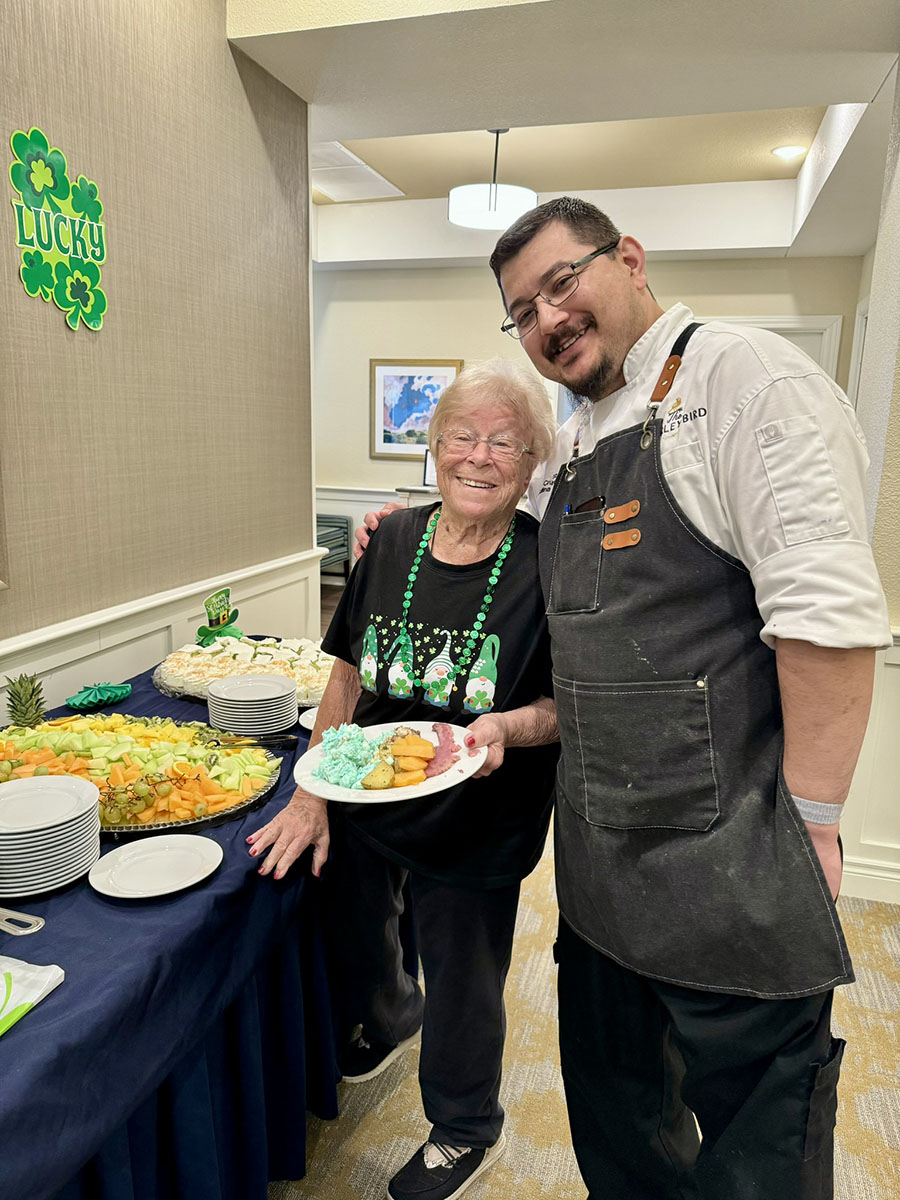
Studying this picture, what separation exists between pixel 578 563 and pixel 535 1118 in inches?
54.4

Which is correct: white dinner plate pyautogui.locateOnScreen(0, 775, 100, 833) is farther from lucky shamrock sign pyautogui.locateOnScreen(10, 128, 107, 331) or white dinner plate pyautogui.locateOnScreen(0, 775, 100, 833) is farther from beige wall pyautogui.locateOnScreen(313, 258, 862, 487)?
beige wall pyautogui.locateOnScreen(313, 258, 862, 487)

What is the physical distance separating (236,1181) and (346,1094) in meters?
0.48

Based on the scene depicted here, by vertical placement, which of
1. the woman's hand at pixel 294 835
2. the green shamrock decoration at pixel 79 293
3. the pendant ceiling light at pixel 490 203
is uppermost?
the pendant ceiling light at pixel 490 203

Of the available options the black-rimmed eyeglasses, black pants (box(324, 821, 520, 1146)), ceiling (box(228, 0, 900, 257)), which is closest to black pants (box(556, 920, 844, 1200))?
black pants (box(324, 821, 520, 1146))

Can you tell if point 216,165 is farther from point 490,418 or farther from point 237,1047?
point 237,1047

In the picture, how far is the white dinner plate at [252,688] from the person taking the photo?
1.85 m

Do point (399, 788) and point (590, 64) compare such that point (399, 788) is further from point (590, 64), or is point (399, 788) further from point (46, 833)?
point (590, 64)

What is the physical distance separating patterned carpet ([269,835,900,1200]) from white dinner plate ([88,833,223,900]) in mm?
818

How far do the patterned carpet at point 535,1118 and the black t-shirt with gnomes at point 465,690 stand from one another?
72 centimetres

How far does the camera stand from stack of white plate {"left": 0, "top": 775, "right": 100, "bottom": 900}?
1187 mm

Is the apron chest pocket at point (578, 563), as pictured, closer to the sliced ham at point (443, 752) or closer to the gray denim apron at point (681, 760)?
the gray denim apron at point (681, 760)

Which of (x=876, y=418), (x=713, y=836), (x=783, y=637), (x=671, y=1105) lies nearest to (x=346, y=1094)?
(x=671, y=1105)

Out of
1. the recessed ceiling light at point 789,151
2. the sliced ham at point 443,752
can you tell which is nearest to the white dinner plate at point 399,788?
the sliced ham at point 443,752

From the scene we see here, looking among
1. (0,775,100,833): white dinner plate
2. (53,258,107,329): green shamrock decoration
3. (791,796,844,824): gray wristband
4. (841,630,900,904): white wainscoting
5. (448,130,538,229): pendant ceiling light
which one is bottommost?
(841,630,900,904): white wainscoting
